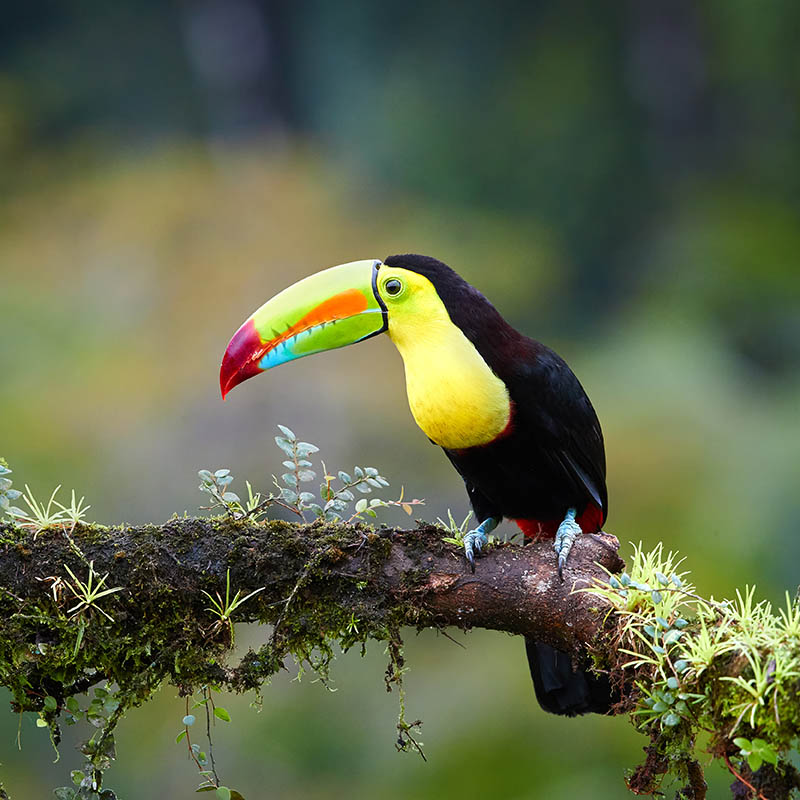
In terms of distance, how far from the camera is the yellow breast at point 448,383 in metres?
2.16

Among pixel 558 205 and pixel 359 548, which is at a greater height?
pixel 558 205

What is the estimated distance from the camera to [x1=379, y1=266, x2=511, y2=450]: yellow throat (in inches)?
85.1

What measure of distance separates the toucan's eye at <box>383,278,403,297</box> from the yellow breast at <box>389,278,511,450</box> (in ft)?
0.17

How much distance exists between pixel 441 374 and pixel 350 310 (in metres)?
0.26

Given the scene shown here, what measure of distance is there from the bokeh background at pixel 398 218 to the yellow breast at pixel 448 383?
3019 mm

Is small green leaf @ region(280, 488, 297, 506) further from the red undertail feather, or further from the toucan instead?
the red undertail feather

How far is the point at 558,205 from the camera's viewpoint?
7184 mm

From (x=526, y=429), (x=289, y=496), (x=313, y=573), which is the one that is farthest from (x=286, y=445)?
(x=526, y=429)

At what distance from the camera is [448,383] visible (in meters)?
2.16

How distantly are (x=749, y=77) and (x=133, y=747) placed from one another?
17.8 feet

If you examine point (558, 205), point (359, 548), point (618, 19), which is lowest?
point (359, 548)

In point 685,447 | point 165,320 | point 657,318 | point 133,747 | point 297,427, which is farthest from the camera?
point 657,318

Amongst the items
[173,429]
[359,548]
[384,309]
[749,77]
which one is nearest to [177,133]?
[173,429]

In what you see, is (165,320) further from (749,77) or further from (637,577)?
(637,577)
